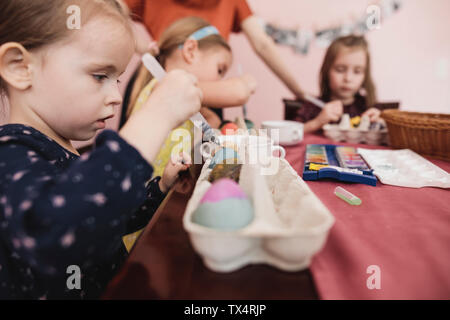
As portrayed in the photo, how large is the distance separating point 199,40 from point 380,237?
858mm

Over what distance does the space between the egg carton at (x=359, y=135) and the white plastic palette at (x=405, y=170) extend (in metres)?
0.19

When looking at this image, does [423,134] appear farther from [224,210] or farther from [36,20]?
[36,20]

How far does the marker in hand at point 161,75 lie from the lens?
495mm

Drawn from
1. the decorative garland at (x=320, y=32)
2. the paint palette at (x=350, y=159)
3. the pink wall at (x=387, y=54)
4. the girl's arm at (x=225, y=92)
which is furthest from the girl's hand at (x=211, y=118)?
the decorative garland at (x=320, y=32)

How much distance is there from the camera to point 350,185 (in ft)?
1.91

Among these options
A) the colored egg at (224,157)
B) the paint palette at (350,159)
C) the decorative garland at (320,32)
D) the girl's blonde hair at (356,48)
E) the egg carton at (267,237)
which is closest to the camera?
the egg carton at (267,237)

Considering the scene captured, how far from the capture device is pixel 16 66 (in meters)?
0.46

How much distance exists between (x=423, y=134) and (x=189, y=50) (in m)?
0.76

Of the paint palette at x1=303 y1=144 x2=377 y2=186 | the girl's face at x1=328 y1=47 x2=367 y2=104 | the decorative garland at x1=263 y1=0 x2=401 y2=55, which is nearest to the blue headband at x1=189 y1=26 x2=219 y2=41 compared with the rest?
the paint palette at x1=303 y1=144 x2=377 y2=186

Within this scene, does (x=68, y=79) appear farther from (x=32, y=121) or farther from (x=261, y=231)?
(x=261, y=231)

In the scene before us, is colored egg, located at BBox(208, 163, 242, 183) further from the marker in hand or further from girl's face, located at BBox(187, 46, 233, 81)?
girl's face, located at BBox(187, 46, 233, 81)

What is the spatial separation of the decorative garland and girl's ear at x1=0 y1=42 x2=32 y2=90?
212 centimetres

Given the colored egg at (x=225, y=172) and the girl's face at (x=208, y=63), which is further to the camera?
the girl's face at (x=208, y=63)

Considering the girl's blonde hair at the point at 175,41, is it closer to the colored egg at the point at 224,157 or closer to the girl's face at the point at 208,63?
the girl's face at the point at 208,63
